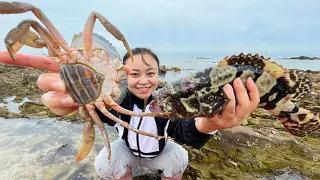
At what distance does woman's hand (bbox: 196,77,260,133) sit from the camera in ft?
10.3

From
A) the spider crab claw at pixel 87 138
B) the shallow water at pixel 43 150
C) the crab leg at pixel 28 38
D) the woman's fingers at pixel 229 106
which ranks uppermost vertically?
the crab leg at pixel 28 38

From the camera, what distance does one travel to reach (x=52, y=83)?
8.35ft

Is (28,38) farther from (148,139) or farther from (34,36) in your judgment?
(148,139)

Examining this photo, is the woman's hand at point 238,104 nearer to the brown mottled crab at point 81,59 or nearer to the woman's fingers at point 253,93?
the woman's fingers at point 253,93

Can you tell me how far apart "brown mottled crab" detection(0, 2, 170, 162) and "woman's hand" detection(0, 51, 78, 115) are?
0.35 ft

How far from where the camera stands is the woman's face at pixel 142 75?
407 centimetres

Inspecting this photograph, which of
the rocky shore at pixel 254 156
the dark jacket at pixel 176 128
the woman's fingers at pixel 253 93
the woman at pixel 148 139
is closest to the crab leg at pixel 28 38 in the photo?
the dark jacket at pixel 176 128

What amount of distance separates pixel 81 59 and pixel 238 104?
1.89 metres

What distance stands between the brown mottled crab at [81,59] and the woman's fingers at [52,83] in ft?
0.23

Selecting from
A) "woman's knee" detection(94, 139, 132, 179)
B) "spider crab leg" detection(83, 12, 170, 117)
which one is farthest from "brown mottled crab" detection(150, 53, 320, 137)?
"woman's knee" detection(94, 139, 132, 179)

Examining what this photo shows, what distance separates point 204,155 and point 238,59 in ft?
7.71

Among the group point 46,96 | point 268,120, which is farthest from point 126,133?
point 268,120

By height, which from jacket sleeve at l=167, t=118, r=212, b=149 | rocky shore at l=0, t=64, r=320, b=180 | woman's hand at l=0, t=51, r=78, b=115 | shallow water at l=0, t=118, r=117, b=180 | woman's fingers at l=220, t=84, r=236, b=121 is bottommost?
shallow water at l=0, t=118, r=117, b=180

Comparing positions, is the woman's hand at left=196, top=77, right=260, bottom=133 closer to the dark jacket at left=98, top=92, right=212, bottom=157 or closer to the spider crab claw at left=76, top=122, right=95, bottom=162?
the dark jacket at left=98, top=92, right=212, bottom=157
